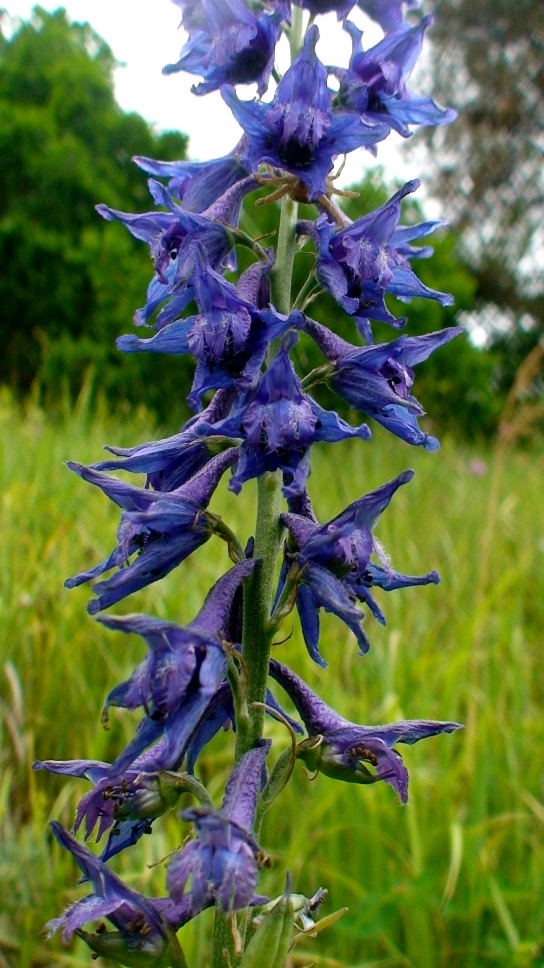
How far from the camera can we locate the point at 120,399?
38.3ft

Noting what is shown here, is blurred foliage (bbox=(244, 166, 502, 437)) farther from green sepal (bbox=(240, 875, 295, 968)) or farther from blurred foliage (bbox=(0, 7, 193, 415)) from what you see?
green sepal (bbox=(240, 875, 295, 968))

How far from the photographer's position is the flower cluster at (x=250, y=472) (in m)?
1.24

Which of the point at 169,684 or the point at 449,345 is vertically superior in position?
the point at 449,345

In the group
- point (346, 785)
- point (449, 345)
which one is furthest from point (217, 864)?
point (449, 345)

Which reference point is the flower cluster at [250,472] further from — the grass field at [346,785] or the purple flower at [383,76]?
the grass field at [346,785]

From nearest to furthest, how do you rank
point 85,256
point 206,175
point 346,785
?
point 206,175
point 346,785
point 85,256

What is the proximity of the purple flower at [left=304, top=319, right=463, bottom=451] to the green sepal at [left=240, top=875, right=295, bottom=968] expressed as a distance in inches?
→ 28.4

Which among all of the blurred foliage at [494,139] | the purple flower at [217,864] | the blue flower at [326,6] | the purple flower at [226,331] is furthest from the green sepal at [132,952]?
the blurred foliage at [494,139]

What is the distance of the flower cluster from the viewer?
1.24 m

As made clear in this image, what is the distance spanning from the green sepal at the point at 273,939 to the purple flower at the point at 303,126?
1.07 meters

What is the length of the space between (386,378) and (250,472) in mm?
296

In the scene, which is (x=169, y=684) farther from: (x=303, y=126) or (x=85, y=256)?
(x=85, y=256)

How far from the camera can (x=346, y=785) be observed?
2797 millimetres

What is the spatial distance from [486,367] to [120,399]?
543 centimetres
